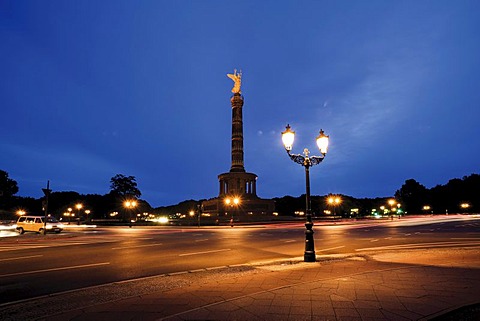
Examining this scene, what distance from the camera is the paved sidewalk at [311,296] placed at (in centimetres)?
510

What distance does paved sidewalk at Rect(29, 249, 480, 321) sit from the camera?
16.7 ft

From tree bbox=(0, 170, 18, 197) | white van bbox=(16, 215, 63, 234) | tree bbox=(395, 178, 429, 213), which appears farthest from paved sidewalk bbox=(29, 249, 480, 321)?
tree bbox=(395, 178, 429, 213)

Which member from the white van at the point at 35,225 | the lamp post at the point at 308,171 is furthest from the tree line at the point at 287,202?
the lamp post at the point at 308,171

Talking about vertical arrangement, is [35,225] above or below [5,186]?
below

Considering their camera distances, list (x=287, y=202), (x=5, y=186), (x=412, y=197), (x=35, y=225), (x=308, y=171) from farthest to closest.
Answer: (x=287, y=202) → (x=412, y=197) → (x=5, y=186) → (x=35, y=225) → (x=308, y=171)

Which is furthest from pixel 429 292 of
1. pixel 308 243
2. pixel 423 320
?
pixel 308 243

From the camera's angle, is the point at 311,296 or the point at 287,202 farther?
the point at 287,202

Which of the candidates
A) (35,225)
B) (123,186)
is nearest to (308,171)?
(35,225)

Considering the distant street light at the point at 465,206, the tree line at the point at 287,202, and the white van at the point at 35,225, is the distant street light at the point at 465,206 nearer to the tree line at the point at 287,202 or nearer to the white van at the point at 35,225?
the tree line at the point at 287,202

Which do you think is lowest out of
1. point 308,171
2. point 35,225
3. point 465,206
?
point 35,225

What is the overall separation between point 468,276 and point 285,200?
412 ft

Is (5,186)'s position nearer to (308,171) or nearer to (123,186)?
(123,186)

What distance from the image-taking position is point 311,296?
237 inches

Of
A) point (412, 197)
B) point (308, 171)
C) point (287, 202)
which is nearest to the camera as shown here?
point (308, 171)
